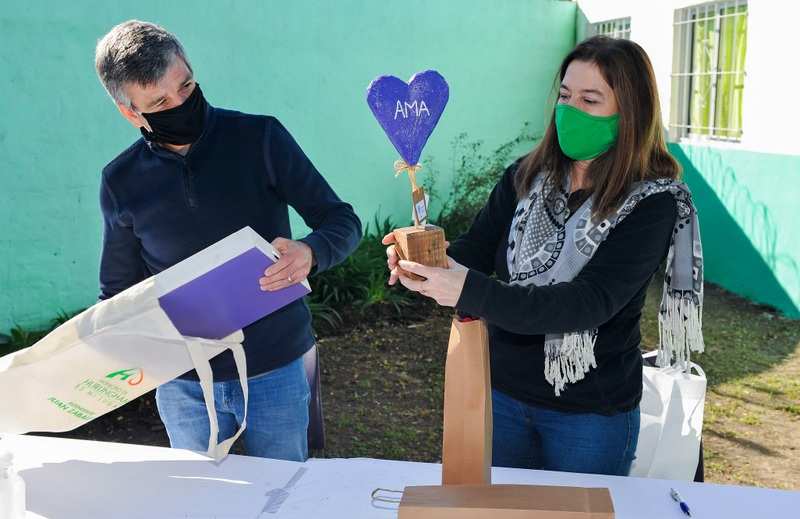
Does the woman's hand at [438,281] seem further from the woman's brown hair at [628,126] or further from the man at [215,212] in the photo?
the man at [215,212]

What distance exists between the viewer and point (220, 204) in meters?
2.08

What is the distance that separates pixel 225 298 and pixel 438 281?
0.48m

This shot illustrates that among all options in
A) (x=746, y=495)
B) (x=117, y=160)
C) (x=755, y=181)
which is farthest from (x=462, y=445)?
(x=755, y=181)

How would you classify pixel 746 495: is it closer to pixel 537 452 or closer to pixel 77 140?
pixel 537 452

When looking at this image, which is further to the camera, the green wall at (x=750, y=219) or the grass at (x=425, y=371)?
the green wall at (x=750, y=219)

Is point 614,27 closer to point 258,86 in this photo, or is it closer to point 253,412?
point 258,86

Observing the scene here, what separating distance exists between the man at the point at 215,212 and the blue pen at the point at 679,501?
37.9 inches

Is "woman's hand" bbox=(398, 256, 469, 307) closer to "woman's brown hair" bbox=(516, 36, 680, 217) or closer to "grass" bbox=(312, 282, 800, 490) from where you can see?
"woman's brown hair" bbox=(516, 36, 680, 217)

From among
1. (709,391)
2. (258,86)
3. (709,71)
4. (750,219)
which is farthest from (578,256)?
(709,71)

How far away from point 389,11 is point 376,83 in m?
5.80

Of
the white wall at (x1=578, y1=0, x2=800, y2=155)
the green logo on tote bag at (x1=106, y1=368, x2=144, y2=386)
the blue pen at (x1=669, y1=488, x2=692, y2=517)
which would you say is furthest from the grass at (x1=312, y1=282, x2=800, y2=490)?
the green logo on tote bag at (x1=106, y1=368, x2=144, y2=386)

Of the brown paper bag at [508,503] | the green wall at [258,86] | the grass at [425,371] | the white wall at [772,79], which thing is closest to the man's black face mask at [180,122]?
the brown paper bag at [508,503]

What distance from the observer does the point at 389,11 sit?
22.6 ft

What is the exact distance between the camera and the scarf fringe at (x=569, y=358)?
1761 mm
